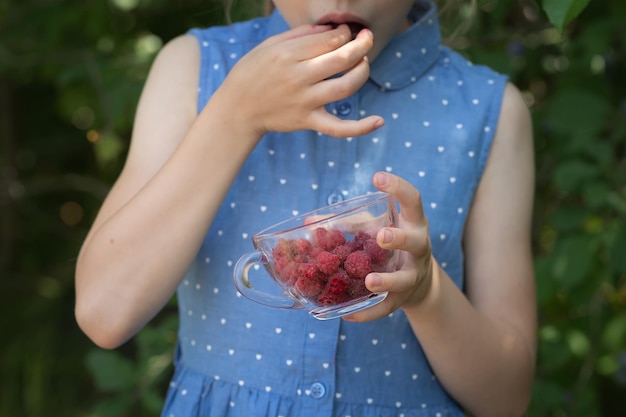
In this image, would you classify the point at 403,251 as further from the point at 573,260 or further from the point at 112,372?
the point at 112,372

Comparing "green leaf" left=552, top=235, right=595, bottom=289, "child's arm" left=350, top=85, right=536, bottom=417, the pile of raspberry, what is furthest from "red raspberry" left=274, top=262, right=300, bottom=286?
"green leaf" left=552, top=235, right=595, bottom=289

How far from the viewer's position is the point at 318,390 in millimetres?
1132

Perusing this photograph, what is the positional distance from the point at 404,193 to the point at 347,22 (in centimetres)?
25

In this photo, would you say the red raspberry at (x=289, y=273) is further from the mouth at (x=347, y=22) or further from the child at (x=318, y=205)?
the mouth at (x=347, y=22)

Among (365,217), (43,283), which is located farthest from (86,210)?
(365,217)

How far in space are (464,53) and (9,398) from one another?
2.05 meters

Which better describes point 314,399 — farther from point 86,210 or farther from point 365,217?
point 86,210

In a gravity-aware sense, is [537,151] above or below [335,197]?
below

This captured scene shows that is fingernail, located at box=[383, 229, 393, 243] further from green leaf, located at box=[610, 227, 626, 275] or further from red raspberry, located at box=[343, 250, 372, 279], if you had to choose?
green leaf, located at box=[610, 227, 626, 275]

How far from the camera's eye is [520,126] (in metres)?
1.28

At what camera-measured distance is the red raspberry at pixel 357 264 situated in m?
0.88

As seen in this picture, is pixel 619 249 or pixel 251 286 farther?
pixel 619 249

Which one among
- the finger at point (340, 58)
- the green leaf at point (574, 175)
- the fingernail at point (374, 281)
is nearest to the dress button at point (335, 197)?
the finger at point (340, 58)

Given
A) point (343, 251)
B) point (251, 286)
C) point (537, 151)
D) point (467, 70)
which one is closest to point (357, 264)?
point (343, 251)
